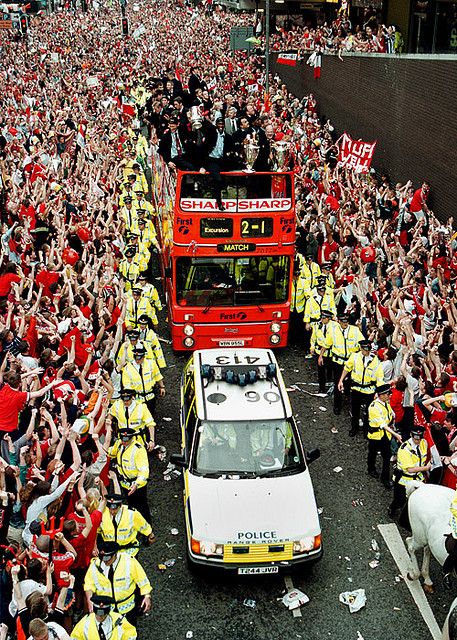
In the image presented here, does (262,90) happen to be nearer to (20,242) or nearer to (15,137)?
(15,137)

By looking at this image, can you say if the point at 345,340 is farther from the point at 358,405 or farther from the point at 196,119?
the point at 196,119

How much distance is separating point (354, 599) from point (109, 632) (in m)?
3.27

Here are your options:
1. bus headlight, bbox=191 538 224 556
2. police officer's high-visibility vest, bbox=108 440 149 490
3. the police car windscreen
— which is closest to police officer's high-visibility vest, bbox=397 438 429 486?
the police car windscreen

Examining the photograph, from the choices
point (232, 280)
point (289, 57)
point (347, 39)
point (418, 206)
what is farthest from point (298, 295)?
point (289, 57)

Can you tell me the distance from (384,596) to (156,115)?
14.5m

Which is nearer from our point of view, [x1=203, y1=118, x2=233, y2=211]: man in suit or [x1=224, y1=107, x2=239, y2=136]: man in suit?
[x1=203, y1=118, x2=233, y2=211]: man in suit

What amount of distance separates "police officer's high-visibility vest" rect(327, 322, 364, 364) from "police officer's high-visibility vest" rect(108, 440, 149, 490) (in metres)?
4.43

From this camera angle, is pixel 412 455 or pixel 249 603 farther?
pixel 412 455

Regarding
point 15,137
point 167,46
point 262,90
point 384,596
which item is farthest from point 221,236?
point 167,46

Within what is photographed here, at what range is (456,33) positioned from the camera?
23.3m

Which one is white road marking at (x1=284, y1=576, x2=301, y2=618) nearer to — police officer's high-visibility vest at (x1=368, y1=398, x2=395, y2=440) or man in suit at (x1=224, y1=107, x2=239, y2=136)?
police officer's high-visibility vest at (x1=368, y1=398, x2=395, y2=440)

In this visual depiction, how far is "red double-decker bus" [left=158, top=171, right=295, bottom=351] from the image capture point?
1313 cm

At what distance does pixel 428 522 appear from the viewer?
8.13m

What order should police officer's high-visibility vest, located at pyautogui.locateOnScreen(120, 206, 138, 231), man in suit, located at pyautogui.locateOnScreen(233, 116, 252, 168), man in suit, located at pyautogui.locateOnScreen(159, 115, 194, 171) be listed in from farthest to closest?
1. police officer's high-visibility vest, located at pyautogui.locateOnScreen(120, 206, 138, 231)
2. man in suit, located at pyautogui.locateOnScreen(159, 115, 194, 171)
3. man in suit, located at pyautogui.locateOnScreen(233, 116, 252, 168)
